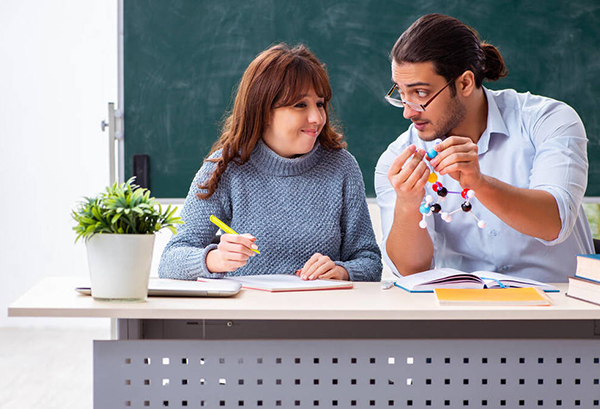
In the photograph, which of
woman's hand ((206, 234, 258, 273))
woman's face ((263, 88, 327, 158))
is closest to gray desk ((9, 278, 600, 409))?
woman's hand ((206, 234, 258, 273))

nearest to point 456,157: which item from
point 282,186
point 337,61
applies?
point 282,186

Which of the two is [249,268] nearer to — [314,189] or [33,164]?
[314,189]

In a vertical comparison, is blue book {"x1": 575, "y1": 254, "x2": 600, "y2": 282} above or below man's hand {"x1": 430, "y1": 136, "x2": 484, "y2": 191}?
below

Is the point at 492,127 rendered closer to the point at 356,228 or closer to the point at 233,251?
the point at 356,228

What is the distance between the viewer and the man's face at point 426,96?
1.85m

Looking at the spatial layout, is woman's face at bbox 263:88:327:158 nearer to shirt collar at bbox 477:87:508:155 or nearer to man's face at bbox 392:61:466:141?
man's face at bbox 392:61:466:141

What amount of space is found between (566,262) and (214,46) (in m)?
1.91

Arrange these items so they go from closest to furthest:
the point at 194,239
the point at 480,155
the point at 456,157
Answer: the point at 456,157
the point at 194,239
the point at 480,155

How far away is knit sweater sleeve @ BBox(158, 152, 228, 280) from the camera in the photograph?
5.31 feet

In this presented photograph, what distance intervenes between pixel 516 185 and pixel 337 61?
1431 millimetres

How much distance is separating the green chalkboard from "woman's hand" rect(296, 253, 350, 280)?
4.97 feet

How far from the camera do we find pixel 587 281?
4.22ft

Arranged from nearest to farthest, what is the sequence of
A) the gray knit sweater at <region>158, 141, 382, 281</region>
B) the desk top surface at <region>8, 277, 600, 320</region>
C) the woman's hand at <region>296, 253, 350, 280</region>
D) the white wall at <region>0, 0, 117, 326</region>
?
the desk top surface at <region>8, 277, 600, 320</region> < the woman's hand at <region>296, 253, 350, 280</region> < the gray knit sweater at <region>158, 141, 382, 281</region> < the white wall at <region>0, 0, 117, 326</region>

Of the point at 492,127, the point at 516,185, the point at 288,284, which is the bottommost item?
the point at 288,284
